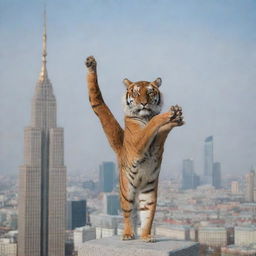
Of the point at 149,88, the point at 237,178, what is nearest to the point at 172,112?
the point at 149,88

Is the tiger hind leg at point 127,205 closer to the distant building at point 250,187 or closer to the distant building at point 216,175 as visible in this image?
the distant building at point 216,175

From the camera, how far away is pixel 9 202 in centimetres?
1547

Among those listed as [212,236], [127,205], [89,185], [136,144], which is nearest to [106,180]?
[89,185]

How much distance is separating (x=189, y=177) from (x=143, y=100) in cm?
1264

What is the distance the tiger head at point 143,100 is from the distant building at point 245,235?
37.6 ft

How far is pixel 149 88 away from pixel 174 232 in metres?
11.4

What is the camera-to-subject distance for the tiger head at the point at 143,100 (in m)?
1.61

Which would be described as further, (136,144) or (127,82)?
(127,82)

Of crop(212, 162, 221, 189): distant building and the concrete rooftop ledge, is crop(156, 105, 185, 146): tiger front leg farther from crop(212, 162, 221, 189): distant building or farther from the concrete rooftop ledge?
crop(212, 162, 221, 189): distant building

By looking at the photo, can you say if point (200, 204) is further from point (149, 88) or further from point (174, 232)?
point (149, 88)

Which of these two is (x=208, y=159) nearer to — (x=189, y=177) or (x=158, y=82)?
(x=189, y=177)

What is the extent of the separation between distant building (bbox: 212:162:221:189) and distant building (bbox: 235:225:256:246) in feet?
4.53

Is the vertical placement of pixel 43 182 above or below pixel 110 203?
above

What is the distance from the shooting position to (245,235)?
12.7 meters
